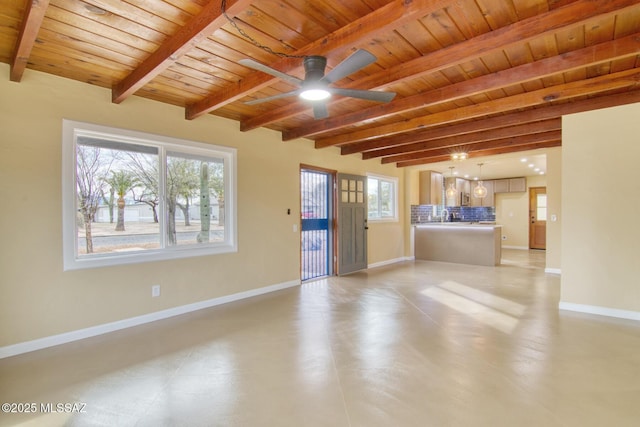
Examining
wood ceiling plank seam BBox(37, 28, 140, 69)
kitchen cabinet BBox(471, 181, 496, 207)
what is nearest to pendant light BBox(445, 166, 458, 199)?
kitchen cabinet BBox(471, 181, 496, 207)

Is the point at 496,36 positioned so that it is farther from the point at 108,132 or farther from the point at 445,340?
the point at 108,132

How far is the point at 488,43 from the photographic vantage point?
233cm

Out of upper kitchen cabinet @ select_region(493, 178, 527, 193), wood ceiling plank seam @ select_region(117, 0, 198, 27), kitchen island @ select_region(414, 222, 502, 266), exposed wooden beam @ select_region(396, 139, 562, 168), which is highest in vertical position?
wood ceiling plank seam @ select_region(117, 0, 198, 27)

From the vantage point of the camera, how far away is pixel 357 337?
3.09 metres

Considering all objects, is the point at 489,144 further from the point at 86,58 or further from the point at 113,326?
the point at 113,326

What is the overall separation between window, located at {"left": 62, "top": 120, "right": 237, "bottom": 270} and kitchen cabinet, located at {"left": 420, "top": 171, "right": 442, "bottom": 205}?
6001mm

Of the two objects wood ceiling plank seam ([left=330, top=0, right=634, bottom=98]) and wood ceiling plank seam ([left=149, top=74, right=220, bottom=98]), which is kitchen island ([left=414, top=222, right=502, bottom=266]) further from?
wood ceiling plank seam ([left=149, top=74, right=220, bottom=98])

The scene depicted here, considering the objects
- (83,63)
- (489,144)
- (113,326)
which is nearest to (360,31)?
(83,63)

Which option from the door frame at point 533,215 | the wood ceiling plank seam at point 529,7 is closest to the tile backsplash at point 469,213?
the door frame at point 533,215

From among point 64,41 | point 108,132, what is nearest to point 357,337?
point 108,132

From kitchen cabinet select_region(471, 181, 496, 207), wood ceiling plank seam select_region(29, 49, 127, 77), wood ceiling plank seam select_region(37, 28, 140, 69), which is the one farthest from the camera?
kitchen cabinet select_region(471, 181, 496, 207)

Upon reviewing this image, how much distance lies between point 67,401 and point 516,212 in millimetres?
11423

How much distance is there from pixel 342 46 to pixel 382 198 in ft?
18.0

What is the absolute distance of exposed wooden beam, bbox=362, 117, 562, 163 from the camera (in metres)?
4.50
